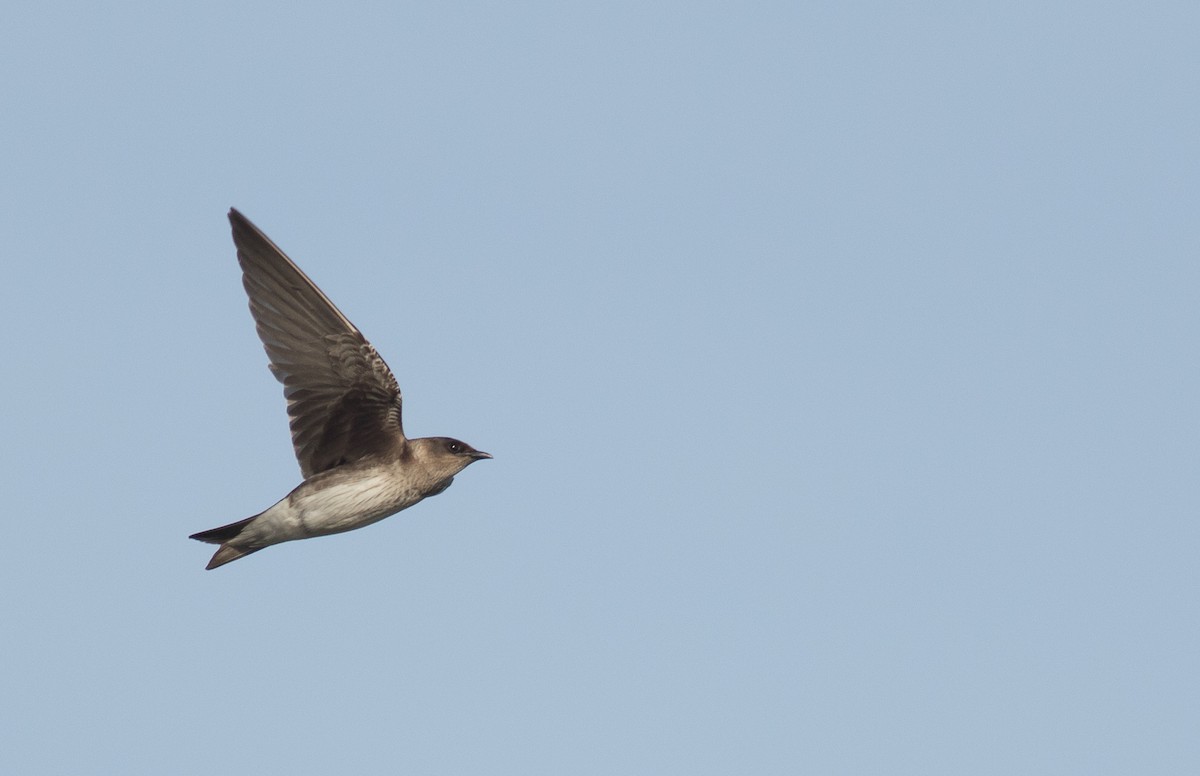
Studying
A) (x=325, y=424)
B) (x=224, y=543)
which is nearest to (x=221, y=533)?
(x=224, y=543)

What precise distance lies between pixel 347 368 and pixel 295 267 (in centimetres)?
92

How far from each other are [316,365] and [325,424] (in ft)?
1.64

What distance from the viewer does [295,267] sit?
16.8 m

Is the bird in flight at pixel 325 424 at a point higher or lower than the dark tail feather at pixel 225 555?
higher

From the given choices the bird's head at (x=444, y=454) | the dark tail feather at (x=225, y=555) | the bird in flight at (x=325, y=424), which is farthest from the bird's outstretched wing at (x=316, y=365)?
the dark tail feather at (x=225, y=555)

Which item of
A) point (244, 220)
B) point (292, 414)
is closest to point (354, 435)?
point (292, 414)

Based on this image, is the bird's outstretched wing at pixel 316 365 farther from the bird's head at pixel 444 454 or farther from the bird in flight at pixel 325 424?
the bird's head at pixel 444 454

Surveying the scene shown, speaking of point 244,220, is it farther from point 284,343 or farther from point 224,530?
point 224,530

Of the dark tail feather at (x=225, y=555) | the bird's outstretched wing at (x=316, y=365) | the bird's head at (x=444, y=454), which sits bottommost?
the dark tail feather at (x=225, y=555)

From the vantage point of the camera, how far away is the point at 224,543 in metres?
17.2

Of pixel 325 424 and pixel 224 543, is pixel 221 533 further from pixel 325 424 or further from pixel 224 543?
pixel 325 424

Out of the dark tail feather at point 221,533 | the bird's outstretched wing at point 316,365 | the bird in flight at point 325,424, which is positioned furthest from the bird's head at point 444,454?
the dark tail feather at point 221,533

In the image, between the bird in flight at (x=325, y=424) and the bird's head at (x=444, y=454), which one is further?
the bird's head at (x=444, y=454)

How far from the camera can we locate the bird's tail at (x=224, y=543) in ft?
56.0
